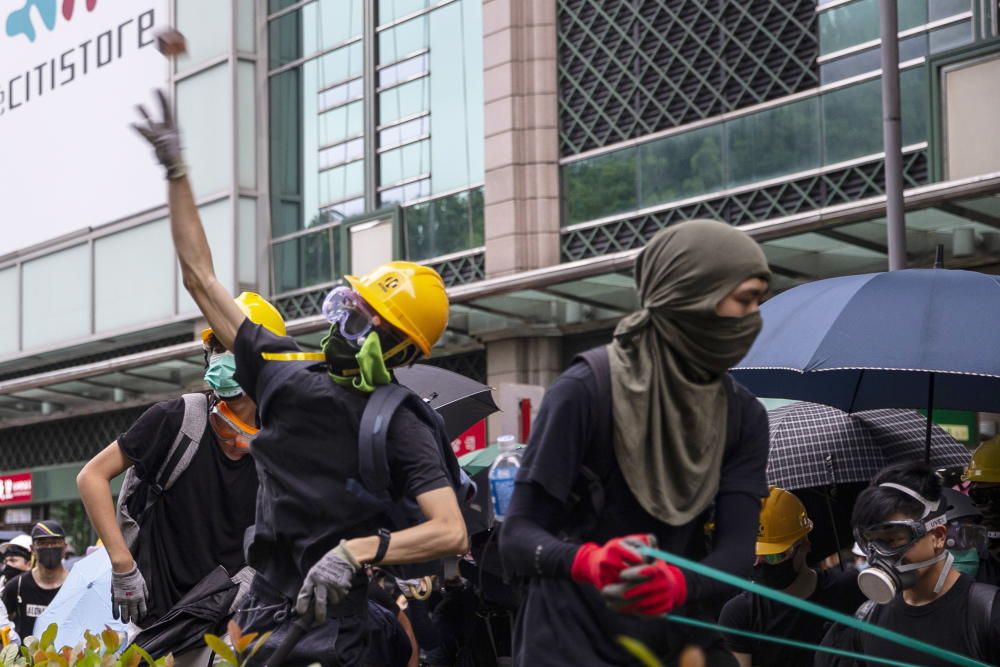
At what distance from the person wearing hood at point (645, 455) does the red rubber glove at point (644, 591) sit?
0.79 ft

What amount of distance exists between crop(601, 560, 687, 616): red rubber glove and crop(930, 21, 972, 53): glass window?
42.9 ft

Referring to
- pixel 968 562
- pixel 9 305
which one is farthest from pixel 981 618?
pixel 9 305

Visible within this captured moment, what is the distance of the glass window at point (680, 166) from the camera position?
17.4 metres

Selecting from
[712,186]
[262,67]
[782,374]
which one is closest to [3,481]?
[262,67]

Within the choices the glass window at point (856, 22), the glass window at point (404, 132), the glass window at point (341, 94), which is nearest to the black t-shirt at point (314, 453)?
the glass window at point (856, 22)

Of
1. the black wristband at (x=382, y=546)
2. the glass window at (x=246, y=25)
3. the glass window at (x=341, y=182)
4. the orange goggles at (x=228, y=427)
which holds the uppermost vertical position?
the glass window at (x=246, y=25)

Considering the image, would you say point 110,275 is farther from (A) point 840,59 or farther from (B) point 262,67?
(A) point 840,59

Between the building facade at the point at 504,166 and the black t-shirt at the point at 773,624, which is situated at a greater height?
the building facade at the point at 504,166

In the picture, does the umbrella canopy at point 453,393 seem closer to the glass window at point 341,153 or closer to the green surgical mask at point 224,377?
the green surgical mask at point 224,377

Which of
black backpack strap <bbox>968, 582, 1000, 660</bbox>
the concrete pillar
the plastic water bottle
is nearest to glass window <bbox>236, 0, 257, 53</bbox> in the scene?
the concrete pillar

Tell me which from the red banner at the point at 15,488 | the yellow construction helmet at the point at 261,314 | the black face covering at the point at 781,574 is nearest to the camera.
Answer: the yellow construction helmet at the point at 261,314

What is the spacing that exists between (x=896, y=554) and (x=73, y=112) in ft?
80.9

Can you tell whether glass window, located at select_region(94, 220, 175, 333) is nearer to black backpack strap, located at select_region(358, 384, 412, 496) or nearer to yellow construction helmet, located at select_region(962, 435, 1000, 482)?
yellow construction helmet, located at select_region(962, 435, 1000, 482)

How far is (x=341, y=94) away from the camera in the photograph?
22.9m
